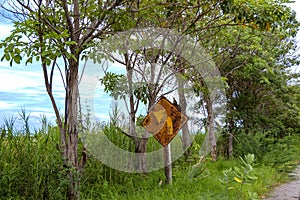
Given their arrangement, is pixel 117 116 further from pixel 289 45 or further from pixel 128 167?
pixel 289 45

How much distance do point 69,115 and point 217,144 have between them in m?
5.07

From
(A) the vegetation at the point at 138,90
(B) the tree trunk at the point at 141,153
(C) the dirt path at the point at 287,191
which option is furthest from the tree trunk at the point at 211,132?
(B) the tree trunk at the point at 141,153

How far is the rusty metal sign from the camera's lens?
4656 mm

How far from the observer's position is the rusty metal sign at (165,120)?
4.66m

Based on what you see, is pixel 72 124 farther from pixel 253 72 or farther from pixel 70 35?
pixel 253 72

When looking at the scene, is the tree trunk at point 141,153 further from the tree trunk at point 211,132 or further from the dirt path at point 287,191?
the tree trunk at point 211,132

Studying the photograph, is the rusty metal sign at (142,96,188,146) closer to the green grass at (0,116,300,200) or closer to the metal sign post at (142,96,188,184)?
the metal sign post at (142,96,188,184)

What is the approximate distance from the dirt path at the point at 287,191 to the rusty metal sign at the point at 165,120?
1.62 meters

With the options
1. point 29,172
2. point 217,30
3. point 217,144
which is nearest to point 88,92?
point 29,172

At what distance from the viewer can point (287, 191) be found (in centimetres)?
535

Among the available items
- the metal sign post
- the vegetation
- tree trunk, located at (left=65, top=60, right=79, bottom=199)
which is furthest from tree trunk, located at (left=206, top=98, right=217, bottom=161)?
tree trunk, located at (left=65, top=60, right=79, bottom=199)

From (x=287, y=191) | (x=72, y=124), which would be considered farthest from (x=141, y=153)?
(x=287, y=191)

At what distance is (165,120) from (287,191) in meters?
Answer: 2.24

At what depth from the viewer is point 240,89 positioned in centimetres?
858
